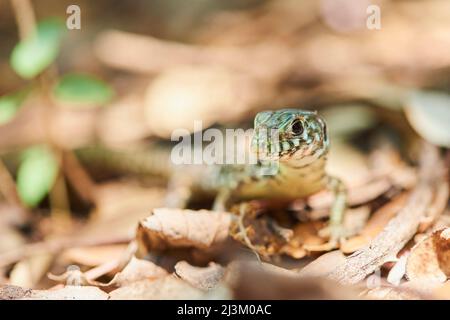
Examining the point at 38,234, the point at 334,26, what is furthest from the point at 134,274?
the point at 334,26

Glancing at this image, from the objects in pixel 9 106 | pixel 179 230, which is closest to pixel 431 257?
pixel 179 230

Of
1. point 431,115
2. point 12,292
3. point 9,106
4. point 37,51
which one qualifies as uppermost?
point 37,51

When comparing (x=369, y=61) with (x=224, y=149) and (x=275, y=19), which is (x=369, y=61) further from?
(x=224, y=149)

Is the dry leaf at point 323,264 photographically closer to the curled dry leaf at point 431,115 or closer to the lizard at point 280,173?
the lizard at point 280,173

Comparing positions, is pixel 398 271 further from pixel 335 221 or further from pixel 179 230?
pixel 179 230

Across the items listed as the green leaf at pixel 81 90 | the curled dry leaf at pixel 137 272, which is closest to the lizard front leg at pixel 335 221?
the curled dry leaf at pixel 137 272

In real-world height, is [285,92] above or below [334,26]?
below
